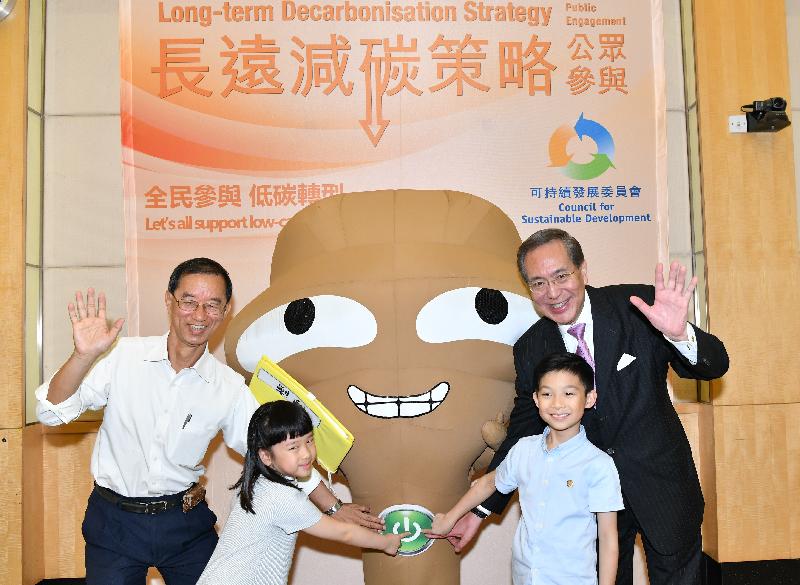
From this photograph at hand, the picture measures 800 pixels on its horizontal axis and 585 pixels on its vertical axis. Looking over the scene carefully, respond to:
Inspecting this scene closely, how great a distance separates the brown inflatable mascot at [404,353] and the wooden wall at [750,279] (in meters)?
1.47

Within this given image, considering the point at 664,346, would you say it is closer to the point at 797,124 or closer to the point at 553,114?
the point at 553,114

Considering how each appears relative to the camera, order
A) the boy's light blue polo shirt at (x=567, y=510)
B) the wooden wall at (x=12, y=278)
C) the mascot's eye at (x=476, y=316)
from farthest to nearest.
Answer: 1. the wooden wall at (x=12, y=278)
2. the mascot's eye at (x=476, y=316)
3. the boy's light blue polo shirt at (x=567, y=510)

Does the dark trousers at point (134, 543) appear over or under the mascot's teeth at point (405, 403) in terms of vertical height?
under

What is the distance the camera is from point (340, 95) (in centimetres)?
355

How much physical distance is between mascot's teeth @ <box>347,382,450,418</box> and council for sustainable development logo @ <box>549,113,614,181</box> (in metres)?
1.56

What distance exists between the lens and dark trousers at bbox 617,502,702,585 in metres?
2.14

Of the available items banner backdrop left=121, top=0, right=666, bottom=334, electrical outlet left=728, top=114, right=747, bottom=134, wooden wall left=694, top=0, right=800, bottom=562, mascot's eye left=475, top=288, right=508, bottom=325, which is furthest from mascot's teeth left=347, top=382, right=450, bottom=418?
electrical outlet left=728, top=114, right=747, bottom=134

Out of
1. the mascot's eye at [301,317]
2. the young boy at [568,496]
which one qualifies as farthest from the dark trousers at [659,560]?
the mascot's eye at [301,317]

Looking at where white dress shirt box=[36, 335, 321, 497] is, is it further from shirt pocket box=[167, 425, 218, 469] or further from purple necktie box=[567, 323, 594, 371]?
purple necktie box=[567, 323, 594, 371]

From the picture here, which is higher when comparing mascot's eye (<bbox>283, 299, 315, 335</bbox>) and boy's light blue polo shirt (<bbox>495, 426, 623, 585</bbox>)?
mascot's eye (<bbox>283, 299, 315, 335</bbox>)

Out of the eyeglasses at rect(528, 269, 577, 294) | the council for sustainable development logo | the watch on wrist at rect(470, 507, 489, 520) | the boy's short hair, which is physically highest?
the council for sustainable development logo

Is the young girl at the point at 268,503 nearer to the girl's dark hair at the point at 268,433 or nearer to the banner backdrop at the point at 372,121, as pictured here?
the girl's dark hair at the point at 268,433

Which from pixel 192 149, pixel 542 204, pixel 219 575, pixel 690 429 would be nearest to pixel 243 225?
pixel 192 149

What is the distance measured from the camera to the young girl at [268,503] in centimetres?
198
